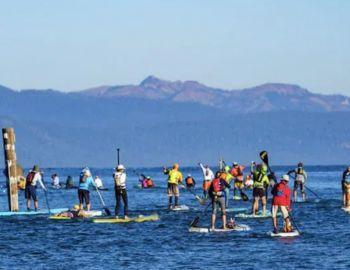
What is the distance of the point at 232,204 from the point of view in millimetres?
60656

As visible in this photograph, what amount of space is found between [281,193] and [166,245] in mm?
3800

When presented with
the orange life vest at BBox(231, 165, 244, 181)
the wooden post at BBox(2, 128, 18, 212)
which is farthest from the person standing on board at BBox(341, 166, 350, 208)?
the wooden post at BBox(2, 128, 18, 212)

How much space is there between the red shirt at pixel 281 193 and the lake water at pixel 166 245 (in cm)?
113

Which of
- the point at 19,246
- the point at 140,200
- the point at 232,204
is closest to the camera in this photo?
the point at 19,246

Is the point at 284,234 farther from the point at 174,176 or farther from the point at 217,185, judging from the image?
the point at 174,176

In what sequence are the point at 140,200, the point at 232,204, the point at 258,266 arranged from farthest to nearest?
the point at 140,200, the point at 232,204, the point at 258,266

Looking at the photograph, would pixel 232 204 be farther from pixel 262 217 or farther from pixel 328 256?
pixel 328 256

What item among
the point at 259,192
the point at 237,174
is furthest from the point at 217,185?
the point at 237,174

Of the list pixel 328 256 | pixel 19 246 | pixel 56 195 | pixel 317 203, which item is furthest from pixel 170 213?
pixel 56 195

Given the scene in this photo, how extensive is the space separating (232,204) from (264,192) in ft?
46.7

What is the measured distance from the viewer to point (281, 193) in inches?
1534

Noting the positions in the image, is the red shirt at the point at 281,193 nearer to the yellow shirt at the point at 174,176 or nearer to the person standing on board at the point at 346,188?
the yellow shirt at the point at 174,176

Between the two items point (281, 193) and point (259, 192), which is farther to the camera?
point (259, 192)

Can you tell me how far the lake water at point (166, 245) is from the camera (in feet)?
110
